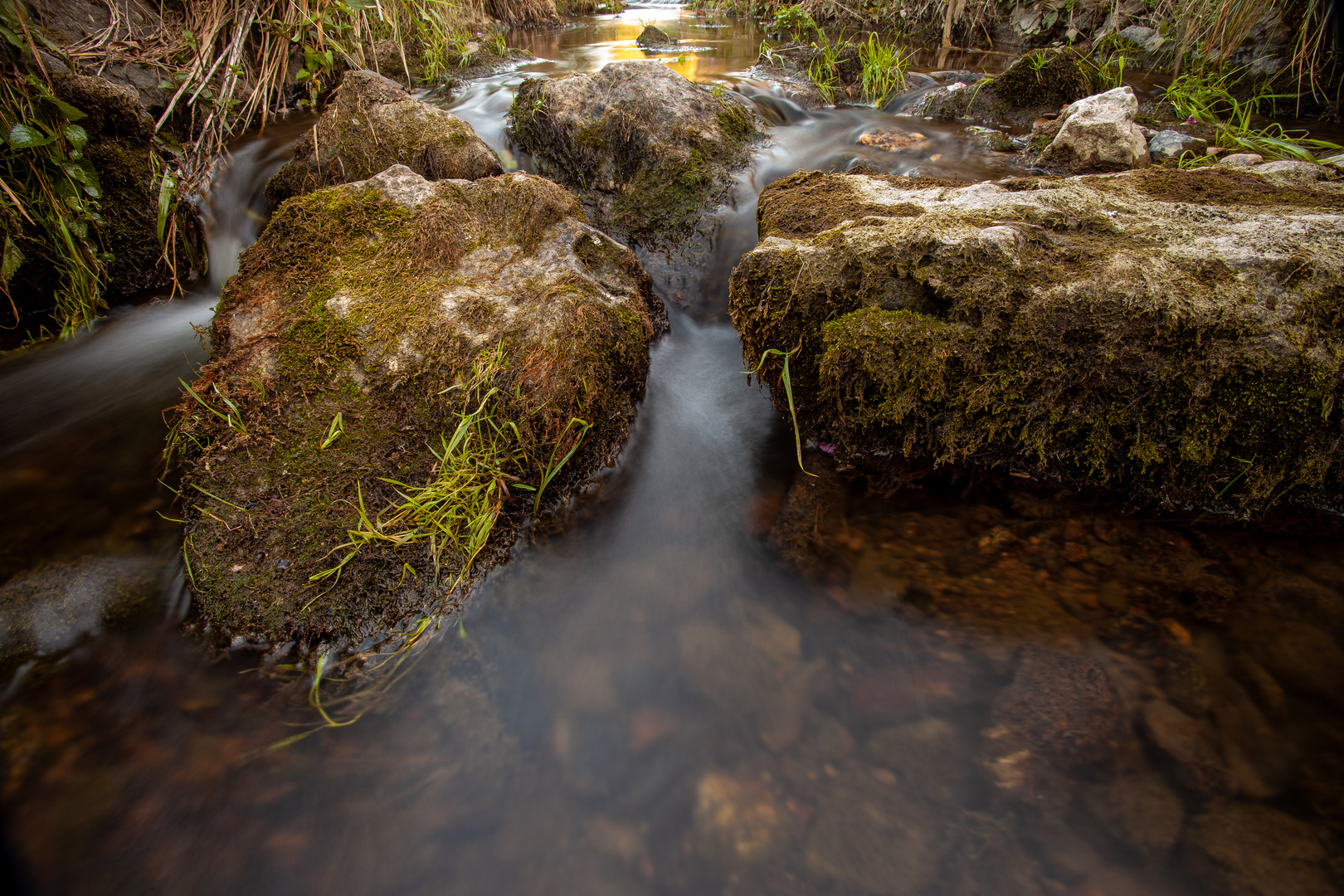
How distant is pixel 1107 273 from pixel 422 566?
294 cm

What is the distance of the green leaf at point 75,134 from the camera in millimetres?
3391

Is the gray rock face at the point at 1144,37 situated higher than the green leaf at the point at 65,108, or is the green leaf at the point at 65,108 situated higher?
the gray rock face at the point at 1144,37

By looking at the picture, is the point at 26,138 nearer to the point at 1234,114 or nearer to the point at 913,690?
the point at 913,690

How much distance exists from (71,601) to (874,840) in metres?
3.04

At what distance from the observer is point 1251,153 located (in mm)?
3854

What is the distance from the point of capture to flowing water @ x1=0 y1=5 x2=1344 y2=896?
1.65m

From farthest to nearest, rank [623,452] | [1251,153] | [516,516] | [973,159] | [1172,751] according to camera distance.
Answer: [973,159], [1251,153], [623,452], [516,516], [1172,751]

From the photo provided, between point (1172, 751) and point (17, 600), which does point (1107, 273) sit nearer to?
point (1172, 751)

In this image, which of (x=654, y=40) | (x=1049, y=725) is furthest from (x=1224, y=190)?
(x=654, y=40)

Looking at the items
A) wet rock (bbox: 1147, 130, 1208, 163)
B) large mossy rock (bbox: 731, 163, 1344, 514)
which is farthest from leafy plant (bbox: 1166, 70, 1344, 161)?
large mossy rock (bbox: 731, 163, 1344, 514)

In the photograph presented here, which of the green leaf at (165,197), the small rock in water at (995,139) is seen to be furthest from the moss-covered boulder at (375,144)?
the small rock in water at (995,139)

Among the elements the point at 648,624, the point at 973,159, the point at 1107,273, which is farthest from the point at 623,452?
the point at 973,159

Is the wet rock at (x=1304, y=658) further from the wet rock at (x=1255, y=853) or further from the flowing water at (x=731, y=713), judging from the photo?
the wet rock at (x=1255, y=853)

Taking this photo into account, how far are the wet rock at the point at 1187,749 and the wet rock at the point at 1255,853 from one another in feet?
0.20
